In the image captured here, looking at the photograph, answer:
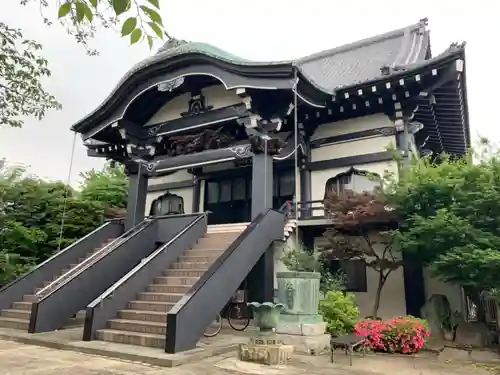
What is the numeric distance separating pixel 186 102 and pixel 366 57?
787 cm

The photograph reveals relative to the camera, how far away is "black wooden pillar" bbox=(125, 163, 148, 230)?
466 inches

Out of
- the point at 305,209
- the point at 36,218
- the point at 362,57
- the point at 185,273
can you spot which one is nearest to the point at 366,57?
the point at 362,57

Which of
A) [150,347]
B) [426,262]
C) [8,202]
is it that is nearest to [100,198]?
[8,202]

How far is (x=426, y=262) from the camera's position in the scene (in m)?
8.97

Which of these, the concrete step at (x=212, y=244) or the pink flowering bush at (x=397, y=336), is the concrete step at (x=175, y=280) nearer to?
the concrete step at (x=212, y=244)

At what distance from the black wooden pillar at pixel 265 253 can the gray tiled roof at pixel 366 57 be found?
180 inches

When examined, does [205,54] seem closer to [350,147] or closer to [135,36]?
[350,147]

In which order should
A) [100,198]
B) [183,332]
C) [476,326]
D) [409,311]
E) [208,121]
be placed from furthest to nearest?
1. [100,198]
2. [208,121]
3. [409,311]
4. [476,326]
5. [183,332]

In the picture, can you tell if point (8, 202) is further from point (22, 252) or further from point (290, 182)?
point (290, 182)

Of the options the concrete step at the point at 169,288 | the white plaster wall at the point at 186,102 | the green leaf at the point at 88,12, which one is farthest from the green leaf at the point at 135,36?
the white plaster wall at the point at 186,102

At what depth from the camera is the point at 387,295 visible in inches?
410

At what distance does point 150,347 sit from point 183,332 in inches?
27.9

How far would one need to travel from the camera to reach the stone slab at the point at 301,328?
689 cm

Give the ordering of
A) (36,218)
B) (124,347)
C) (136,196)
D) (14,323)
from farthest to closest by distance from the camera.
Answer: (36,218)
(136,196)
(14,323)
(124,347)
